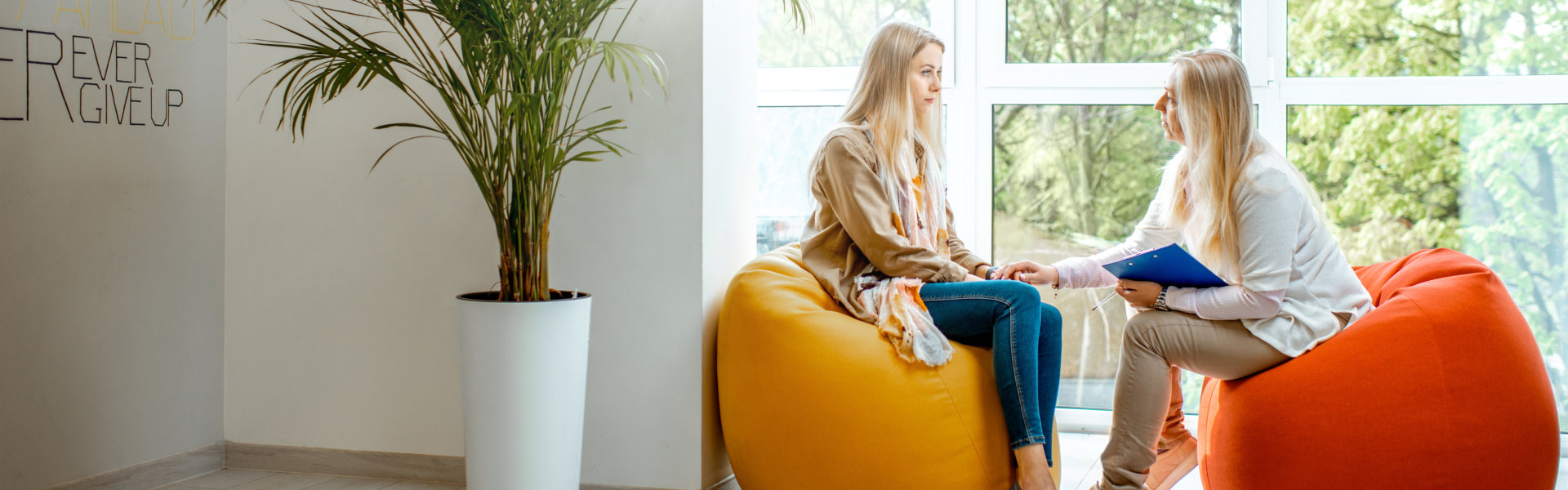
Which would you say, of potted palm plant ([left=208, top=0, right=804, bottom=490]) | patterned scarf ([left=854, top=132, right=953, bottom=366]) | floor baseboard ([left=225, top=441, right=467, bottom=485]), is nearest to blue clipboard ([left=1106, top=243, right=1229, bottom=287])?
patterned scarf ([left=854, top=132, right=953, bottom=366])

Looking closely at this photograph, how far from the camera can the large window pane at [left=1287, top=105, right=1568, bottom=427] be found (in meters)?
2.95

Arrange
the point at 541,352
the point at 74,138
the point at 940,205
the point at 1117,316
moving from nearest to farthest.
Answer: the point at 541,352
the point at 74,138
the point at 940,205
the point at 1117,316

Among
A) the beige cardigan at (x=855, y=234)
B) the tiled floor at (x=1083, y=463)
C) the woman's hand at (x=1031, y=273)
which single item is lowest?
the tiled floor at (x=1083, y=463)

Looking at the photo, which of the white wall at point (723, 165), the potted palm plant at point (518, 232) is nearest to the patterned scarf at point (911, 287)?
the white wall at point (723, 165)

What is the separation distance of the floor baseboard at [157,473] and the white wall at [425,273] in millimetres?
91

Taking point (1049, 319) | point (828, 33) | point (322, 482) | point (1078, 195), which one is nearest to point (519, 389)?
point (322, 482)

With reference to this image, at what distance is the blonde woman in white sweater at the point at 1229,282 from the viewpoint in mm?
1979

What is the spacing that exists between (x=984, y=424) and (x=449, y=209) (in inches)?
55.5

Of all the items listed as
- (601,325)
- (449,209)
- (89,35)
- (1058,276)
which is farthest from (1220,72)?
(89,35)

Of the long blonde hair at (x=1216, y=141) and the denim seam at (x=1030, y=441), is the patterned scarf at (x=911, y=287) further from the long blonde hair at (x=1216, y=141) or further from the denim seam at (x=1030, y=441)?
the long blonde hair at (x=1216, y=141)

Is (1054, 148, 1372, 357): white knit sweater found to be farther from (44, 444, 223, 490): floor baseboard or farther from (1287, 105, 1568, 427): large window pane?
(44, 444, 223, 490): floor baseboard

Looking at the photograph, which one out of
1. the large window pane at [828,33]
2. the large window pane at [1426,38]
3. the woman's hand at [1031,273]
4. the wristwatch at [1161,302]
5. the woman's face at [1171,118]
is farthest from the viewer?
the large window pane at [828,33]

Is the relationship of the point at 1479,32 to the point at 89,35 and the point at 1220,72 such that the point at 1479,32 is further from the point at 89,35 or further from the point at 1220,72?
the point at 89,35

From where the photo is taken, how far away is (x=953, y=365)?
2.06m
